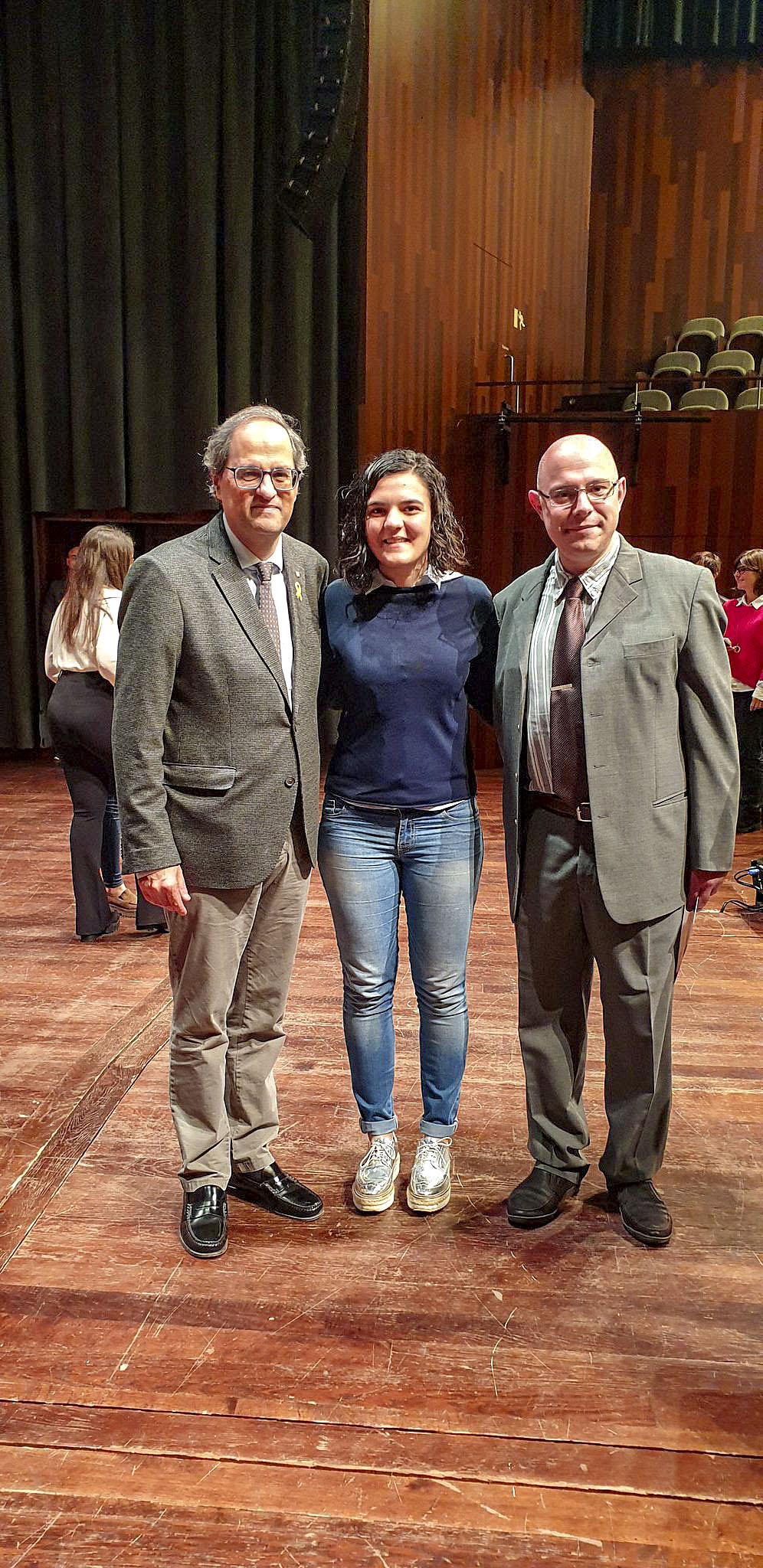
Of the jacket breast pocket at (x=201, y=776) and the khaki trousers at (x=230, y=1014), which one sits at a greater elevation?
the jacket breast pocket at (x=201, y=776)

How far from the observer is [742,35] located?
9969 millimetres

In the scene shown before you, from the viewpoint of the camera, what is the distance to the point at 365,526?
6.58 ft

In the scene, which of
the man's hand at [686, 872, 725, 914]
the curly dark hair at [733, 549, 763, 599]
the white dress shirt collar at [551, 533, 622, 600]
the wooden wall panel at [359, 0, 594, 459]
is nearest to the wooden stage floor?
the man's hand at [686, 872, 725, 914]

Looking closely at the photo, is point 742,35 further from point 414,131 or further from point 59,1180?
point 59,1180

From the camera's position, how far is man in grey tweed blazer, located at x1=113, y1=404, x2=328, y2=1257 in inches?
73.7

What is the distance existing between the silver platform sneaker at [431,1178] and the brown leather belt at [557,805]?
70 centimetres

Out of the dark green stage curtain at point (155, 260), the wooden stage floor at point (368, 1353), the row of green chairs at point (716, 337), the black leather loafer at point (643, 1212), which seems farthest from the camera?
the row of green chairs at point (716, 337)

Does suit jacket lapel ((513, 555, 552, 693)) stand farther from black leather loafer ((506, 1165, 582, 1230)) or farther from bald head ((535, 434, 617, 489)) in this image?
black leather loafer ((506, 1165, 582, 1230))

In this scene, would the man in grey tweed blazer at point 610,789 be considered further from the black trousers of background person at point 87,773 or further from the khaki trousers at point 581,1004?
the black trousers of background person at point 87,773

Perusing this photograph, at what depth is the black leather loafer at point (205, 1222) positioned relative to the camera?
205 cm

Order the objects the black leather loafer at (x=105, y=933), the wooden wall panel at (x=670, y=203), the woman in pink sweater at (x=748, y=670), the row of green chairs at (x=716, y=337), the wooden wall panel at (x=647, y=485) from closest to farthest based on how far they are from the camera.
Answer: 1. the black leather loafer at (x=105, y=933)
2. the woman in pink sweater at (x=748, y=670)
3. the wooden wall panel at (x=647, y=485)
4. the row of green chairs at (x=716, y=337)
5. the wooden wall panel at (x=670, y=203)

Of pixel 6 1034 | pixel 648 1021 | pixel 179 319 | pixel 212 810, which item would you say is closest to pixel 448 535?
pixel 212 810

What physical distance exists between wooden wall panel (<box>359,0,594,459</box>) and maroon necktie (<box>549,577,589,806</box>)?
191 inches

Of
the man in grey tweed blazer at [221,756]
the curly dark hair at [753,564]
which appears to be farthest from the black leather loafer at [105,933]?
the curly dark hair at [753,564]
